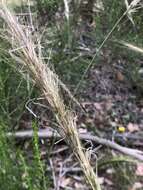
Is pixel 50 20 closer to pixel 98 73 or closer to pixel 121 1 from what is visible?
pixel 121 1

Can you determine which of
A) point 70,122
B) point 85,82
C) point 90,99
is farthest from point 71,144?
point 90,99

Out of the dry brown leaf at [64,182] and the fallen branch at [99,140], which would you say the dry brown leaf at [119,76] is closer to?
the fallen branch at [99,140]

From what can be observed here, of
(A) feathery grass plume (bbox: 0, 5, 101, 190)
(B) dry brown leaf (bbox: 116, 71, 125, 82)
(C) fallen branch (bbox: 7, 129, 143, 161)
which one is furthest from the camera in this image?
(B) dry brown leaf (bbox: 116, 71, 125, 82)

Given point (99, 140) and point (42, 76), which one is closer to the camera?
point (42, 76)

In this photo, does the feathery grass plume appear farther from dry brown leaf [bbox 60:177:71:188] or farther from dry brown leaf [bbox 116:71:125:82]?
dry brown leaf [bbox 116:71:125:82]

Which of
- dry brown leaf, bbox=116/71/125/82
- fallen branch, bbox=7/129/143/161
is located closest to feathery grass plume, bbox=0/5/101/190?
fallen branch, bbox=7/129/143/161

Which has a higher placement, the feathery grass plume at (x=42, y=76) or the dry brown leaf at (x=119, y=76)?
the feathery grass plume at (x=42, y=76)

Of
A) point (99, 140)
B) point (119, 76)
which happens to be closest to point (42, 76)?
point (99, 140)

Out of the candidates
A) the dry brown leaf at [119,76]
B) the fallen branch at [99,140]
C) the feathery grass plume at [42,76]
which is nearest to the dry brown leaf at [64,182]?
the fallen branch at [99,140]

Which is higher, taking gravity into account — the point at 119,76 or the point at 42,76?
the point at 42,76

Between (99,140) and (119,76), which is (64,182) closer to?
(99,140)

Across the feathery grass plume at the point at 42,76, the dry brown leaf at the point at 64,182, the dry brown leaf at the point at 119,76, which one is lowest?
the dry brown leaf at the point at 64,182
